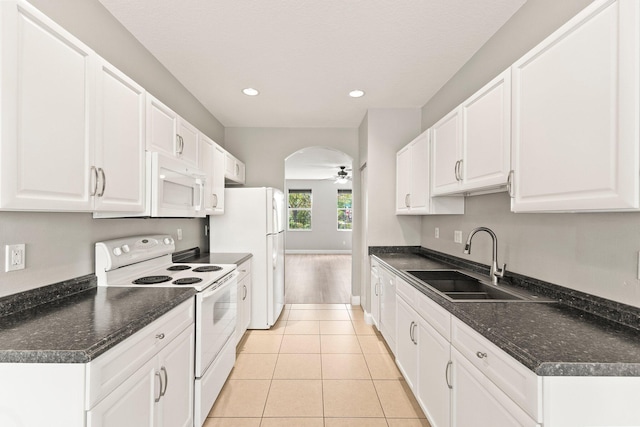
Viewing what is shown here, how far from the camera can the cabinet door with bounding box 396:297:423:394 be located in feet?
6.78

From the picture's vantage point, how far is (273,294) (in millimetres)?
3605

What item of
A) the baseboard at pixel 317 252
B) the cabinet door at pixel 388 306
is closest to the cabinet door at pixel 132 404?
the cabinet door at pixel 388 306

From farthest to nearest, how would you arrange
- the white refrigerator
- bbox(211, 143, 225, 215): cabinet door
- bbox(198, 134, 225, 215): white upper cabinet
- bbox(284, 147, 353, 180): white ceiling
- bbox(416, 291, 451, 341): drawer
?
bbox(284, 147, 353, 180): white ceiling → the white refrigerator → bbox(211, 143, 225, 215): cabinet door → bbox(198, 134, 225, 215): white upper cabinet → bbox(416, 291, 451, 341): drawer

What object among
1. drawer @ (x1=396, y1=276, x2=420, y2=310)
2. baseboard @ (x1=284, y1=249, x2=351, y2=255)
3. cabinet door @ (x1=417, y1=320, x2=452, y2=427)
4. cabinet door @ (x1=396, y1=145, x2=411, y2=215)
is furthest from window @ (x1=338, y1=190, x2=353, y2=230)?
cabinet door @ (x1=417, y1=320, x2=452, y2=427)

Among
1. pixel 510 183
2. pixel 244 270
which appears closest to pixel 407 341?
pixel 510 183

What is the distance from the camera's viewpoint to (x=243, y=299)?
10.4 ft

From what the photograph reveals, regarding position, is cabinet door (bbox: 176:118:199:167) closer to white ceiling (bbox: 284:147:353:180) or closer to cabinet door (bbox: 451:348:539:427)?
cabinet door (bbox: 451:348:539:427)

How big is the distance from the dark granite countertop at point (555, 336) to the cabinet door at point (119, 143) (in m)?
1.85

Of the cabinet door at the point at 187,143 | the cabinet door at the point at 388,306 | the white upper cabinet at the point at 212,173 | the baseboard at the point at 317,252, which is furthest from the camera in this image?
the baseboard at the point at 317,252

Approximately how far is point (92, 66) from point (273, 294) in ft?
9.24

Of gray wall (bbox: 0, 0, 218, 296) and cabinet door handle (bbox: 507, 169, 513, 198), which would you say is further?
cabinet door handle (bbox: 507, 169, 513, 198)

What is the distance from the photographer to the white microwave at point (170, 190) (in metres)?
1.88

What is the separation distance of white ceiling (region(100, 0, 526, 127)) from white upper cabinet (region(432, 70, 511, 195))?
60cm

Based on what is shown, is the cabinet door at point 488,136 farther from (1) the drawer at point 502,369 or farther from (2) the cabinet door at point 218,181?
(2) the cabinet door at point 218,181
